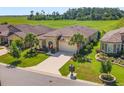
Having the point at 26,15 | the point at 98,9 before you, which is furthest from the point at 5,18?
the point at 98,9

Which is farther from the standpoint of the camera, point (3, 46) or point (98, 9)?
point (3, 46)

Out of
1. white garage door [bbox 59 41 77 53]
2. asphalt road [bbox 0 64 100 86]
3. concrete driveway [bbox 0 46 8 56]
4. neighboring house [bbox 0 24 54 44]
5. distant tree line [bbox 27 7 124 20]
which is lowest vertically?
asphalt road [bbox 0 64 100 86]

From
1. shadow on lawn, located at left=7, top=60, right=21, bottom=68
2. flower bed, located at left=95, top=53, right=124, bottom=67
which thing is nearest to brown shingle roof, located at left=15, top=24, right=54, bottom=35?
shadow on lawn, located at left=7, top=60, right=21, bottom=68

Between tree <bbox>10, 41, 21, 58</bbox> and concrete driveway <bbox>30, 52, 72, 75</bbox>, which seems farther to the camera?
tree <bbox>10, 41, 21, 58</bbox>

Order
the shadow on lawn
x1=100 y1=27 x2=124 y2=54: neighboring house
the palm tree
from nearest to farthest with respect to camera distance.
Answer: the palm tree
x1=100 y1=27 x2=124 y2=54: neighboring house
the shadow on lawn

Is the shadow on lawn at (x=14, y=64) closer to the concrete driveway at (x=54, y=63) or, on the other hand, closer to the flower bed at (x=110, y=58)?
the concrete driveway at (x=54, y=63)

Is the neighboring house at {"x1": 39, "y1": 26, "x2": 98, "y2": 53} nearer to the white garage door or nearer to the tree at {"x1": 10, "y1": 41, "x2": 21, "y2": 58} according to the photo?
the white garage door
